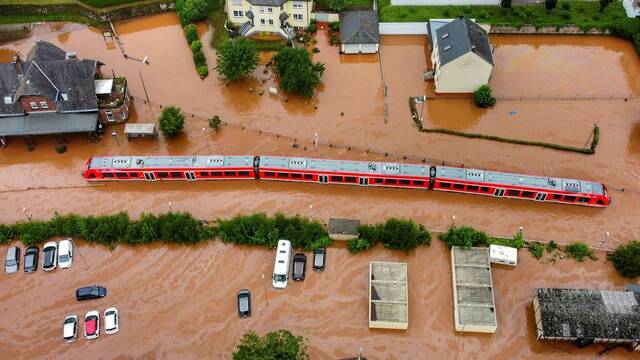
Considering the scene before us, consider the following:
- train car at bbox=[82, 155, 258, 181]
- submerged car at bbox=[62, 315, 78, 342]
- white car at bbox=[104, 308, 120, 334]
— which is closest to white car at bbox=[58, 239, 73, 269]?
submerged car at bbox=[62, 315, 78, 342]

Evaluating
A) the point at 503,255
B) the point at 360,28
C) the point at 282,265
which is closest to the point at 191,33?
the point at 360,28

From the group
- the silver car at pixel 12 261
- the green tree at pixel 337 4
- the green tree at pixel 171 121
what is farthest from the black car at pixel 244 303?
the green tree at pixel 337 4

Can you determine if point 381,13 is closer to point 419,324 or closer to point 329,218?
point 329,218

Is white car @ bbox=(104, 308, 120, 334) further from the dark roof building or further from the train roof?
the dark roof building

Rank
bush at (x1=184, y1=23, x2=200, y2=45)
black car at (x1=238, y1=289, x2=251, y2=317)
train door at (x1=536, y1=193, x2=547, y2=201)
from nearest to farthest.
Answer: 1. black car at (x1=238, y1=289, x2=251, y2=317)
2. train door at (x1=536, y1=193, x2=547, y2=201)
3. bush at (x1=184, y1=23, x2=200, y2=45)

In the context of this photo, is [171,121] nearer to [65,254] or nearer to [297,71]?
[297,71]
